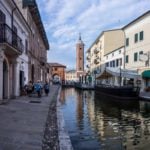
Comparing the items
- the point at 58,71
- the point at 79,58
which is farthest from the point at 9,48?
the point at 58,71

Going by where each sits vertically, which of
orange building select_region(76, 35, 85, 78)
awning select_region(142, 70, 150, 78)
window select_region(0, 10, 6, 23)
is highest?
orange building select_region(76, 35, 85, 78)

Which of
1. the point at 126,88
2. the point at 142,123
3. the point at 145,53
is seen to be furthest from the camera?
the point at 145,53

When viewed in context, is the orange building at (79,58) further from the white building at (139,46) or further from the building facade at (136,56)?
the white building at (139,46)

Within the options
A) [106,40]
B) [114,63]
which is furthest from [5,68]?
[106,40]

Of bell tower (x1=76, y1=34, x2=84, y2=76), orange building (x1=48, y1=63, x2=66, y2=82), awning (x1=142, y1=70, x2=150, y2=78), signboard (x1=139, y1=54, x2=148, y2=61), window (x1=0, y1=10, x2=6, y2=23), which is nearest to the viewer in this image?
window (x1=0, y1=10, x2=6, y2=23)

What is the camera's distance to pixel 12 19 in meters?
24.2

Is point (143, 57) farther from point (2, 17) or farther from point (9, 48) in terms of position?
point (2, 17)

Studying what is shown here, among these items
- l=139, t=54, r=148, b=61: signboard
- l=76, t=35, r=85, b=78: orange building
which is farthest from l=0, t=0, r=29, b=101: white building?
l=76, t=35, r=85, b=78: orange building

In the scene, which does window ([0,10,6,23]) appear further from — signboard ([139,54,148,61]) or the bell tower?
the bell tower

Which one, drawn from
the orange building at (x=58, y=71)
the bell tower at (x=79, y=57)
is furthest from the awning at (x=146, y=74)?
the orange building at (x=58, y=71)

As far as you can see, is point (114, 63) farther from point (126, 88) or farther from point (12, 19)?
point (12, 19)

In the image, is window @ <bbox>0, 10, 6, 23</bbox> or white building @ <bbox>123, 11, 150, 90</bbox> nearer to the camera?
window @ <bbox>0, 10, 6, 23</bbox>

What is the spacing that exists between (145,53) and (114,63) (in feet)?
57.0

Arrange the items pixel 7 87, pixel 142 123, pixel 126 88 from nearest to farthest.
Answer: pixel 142 123, pixel 7 87, pixel 126 88
